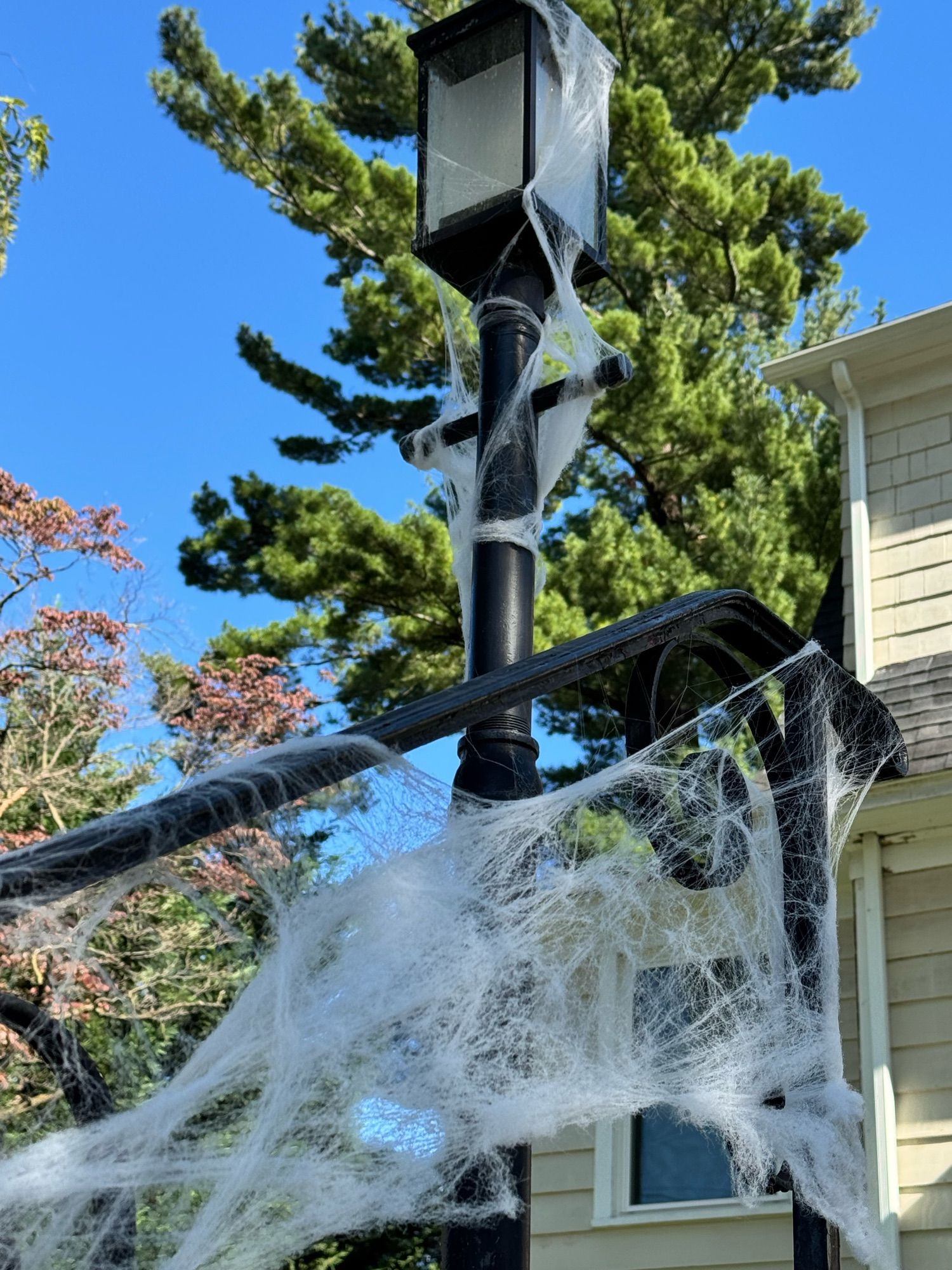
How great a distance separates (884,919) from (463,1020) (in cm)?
447

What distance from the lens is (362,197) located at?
14.5 metres

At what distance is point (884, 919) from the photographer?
5848mm

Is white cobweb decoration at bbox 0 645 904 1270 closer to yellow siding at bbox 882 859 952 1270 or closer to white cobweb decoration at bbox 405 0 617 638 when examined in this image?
white cobweb decoration at bbox 405 0 617 638

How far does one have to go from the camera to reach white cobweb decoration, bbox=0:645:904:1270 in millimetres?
1466

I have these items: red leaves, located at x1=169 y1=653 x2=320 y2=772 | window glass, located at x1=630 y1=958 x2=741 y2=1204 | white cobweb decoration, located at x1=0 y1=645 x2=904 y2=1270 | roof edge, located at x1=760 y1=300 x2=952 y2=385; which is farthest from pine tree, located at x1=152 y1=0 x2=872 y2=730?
white cobweb decoration, located at x1=0 y1=645 x2=904 y2=1270

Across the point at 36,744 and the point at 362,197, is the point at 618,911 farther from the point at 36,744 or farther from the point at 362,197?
the point at 362,197

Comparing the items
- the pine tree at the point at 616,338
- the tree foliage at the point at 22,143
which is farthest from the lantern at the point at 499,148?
the pine tree at the point at 616,338

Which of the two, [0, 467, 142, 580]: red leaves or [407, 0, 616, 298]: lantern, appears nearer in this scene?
[407, 0, 616, 298]: lantern

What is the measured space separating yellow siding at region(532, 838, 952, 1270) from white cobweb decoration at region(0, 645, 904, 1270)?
11.3 ft

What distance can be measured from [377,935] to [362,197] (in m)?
13.7

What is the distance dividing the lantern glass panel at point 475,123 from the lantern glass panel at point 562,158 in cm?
5

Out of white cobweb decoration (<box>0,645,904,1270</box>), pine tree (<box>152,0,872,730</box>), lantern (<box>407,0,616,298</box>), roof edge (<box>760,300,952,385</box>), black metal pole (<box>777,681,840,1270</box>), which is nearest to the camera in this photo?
white cobweb decoration (<box>0,645,904,1270</box>)

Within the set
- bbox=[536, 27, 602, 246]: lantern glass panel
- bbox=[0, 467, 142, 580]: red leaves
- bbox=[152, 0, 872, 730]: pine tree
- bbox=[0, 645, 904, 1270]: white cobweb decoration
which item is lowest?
bbox=[0, 645, 904, 1270]: white cobweb decoration

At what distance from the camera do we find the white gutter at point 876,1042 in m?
5.40
